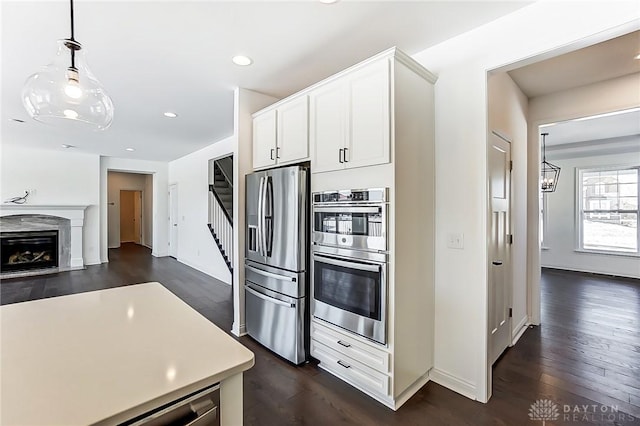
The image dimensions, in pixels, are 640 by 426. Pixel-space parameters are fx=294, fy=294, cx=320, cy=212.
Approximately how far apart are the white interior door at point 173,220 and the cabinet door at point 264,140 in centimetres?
563

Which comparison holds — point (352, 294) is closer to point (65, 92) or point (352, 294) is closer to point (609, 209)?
point (65, 92)

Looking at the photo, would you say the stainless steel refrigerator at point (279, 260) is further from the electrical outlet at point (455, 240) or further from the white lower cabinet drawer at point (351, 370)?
the electrical outlet at point (455, 240)

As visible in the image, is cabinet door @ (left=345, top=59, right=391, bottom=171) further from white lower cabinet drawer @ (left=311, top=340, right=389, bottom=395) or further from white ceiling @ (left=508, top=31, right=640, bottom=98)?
white ceiling @ (left=508, top=31, right=640, bottom=98)

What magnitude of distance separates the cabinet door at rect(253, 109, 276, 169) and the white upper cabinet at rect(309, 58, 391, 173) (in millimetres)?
609

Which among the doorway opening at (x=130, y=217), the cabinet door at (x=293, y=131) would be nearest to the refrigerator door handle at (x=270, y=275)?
the cabinet door at (x=293, y=131)

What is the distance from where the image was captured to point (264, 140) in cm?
321

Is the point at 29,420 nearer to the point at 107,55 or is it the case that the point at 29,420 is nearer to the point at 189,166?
the point at 107,55

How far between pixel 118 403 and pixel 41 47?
307 centimetres

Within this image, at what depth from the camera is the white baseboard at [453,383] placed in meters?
2.22

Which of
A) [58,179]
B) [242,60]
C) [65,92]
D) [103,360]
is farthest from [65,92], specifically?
[58,179]

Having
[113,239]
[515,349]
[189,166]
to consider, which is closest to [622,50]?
[515,349]

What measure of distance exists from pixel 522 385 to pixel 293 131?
9.60 ft

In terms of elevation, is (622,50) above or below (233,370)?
above

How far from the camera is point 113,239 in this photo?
10352 mm
